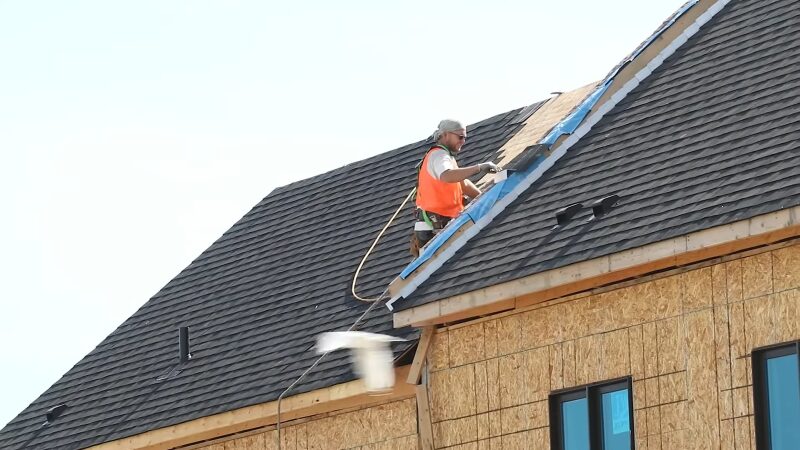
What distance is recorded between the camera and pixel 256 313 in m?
24.0

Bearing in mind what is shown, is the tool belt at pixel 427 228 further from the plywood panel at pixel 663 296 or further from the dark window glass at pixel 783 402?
the dark window glass at pixel 783 402

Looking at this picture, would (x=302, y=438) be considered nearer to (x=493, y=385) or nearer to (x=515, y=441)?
(x=493, y=385)

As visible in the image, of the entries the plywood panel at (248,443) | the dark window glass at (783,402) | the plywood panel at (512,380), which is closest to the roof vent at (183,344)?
the plywood panel at (248,443)

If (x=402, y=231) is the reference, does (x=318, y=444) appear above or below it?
below

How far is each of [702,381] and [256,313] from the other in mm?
8022

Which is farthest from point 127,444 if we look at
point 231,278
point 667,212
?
point 667,212

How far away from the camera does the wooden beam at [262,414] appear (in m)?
20.3

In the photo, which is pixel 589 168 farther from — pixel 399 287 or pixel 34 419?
pixel 34 419

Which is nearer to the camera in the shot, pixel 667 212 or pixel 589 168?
pixel 667 212

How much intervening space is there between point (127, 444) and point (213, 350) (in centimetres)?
158

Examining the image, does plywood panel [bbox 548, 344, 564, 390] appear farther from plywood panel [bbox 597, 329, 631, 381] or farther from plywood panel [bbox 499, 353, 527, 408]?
plywood panel [bbox 597, 329, 631, 381]

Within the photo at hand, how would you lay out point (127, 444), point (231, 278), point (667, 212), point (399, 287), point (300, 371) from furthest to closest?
1. point (231, 278)
2. point (127, 444)
3. point (300, 371)
4. point (399, 287)
5. point (667, 212)

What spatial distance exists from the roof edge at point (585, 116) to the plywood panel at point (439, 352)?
0.53m

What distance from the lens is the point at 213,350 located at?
78.1 ft
